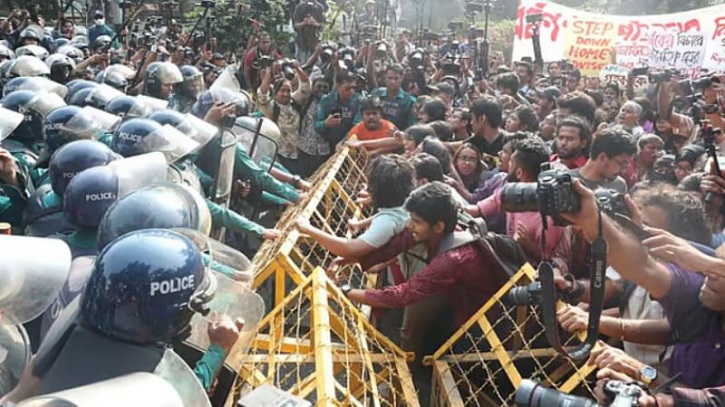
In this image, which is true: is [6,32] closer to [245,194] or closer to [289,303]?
[245,194]

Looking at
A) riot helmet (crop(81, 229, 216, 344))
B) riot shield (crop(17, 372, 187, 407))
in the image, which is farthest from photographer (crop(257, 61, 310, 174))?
riot shield (crop(17, 372, 187, 407))

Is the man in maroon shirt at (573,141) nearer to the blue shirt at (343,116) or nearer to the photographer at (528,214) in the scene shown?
the photographer at (528,214)

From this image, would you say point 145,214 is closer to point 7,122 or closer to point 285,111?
point 7,122

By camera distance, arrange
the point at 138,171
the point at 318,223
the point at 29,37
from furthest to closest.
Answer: the point at 29,37 < the point at 318,223 < the point at 138,171

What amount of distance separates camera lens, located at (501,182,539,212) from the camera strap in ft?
0.27

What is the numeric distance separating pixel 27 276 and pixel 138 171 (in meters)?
1.52

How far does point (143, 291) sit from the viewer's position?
7.10ft

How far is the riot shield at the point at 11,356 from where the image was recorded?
2166 mm

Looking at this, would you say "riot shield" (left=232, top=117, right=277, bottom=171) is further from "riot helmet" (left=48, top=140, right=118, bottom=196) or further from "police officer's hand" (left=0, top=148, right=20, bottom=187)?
"riot helmet" (left=48, top=140, right=118, bottom=196)

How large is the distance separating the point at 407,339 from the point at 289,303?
73 cm

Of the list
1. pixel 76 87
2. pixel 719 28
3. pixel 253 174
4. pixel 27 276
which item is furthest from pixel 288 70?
pixel 27 276

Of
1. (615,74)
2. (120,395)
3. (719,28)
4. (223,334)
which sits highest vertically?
(120,395)

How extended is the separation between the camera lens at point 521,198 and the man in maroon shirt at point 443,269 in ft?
2.49

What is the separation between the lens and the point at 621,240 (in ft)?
8.59
